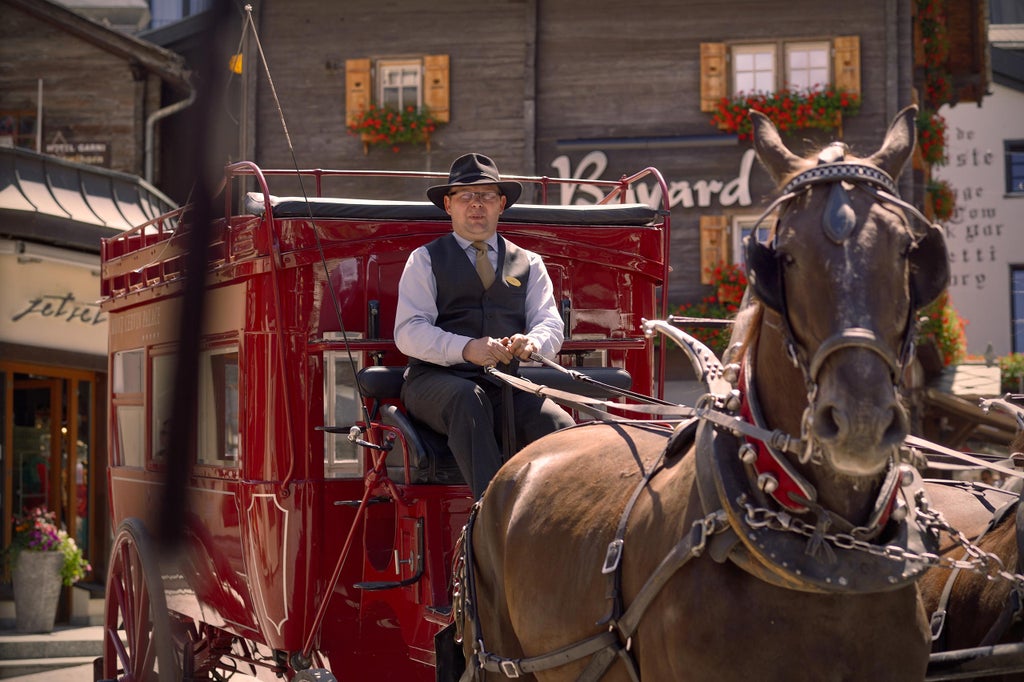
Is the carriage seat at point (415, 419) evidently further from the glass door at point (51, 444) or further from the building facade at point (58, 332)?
the glass door at point (51, 444)

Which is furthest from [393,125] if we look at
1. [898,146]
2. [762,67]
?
[898,146]

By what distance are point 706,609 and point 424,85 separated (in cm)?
1573

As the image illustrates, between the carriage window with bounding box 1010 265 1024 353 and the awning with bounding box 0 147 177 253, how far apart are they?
18.6 m

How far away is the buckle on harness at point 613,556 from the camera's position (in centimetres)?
308

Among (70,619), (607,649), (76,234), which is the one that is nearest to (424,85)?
(76,234)

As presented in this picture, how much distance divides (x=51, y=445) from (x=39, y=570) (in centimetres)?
208

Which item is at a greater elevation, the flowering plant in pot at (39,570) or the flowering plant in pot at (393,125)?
the flowering plant in pot at (393,125)

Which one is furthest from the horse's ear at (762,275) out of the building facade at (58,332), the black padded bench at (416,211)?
the building facade at (58,332)

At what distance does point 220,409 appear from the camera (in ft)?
18.8

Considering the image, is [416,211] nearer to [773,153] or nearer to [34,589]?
[773,153]

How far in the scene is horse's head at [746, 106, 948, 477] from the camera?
232 cm

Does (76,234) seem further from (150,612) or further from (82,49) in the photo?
(150,612)

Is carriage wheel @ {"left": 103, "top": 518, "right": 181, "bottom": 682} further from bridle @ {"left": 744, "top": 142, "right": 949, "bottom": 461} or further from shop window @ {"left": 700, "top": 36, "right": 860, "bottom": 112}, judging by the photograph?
shop window @ {"left": 700, "top": 36, "right": 860, "bottom": 112}

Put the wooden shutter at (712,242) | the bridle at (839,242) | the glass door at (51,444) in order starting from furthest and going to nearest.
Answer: the wooden shutter at (712,242)
the glass door at (51,444)
the bridle at (839,242)
